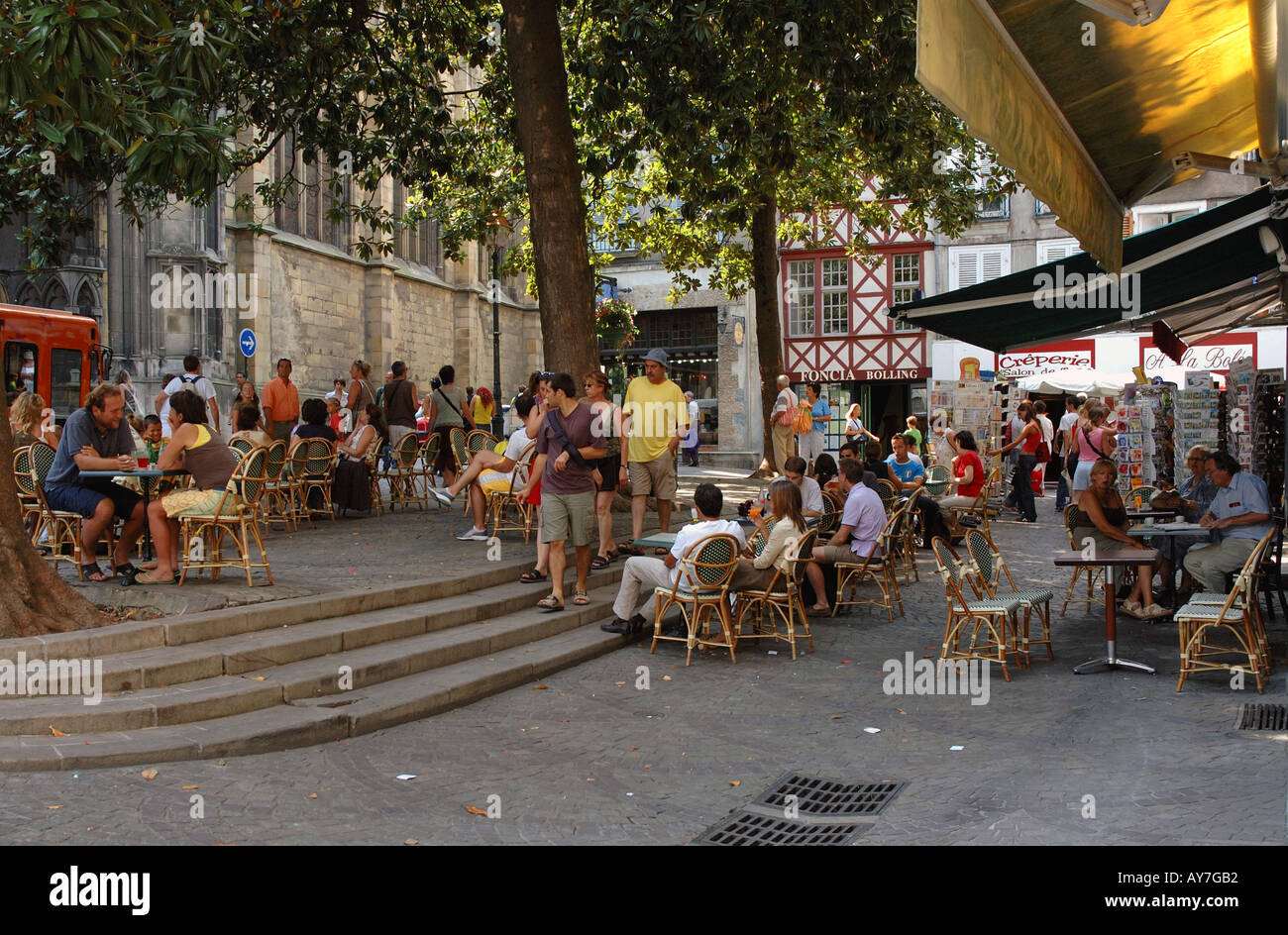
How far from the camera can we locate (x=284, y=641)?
23.1 ft

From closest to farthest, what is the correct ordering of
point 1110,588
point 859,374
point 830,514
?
point 1110,588, point 830,514, point 859,374

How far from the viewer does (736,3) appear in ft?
37.9

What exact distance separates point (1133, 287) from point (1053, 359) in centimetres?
2296

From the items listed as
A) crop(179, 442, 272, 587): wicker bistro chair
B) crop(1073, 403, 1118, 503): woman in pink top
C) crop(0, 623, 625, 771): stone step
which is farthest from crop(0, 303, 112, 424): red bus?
crop(1073, 403, 1118, 503): woman in pink top

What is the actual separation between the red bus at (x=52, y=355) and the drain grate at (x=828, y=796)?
14.7 meters

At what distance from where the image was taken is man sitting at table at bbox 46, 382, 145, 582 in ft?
27.0

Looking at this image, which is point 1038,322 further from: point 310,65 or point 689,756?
point 310,65

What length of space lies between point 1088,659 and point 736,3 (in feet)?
24.3

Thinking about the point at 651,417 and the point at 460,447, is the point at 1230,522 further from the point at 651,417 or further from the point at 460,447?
the point at 460,447

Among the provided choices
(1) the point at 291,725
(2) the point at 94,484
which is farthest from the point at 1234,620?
(2) the point at 94,484

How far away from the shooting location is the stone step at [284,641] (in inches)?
249

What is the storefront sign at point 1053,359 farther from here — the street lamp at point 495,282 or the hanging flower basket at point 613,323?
the street lamp at point 495,282

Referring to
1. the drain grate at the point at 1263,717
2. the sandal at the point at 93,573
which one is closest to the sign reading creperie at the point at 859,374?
the drain grate at the point at 1263,717
